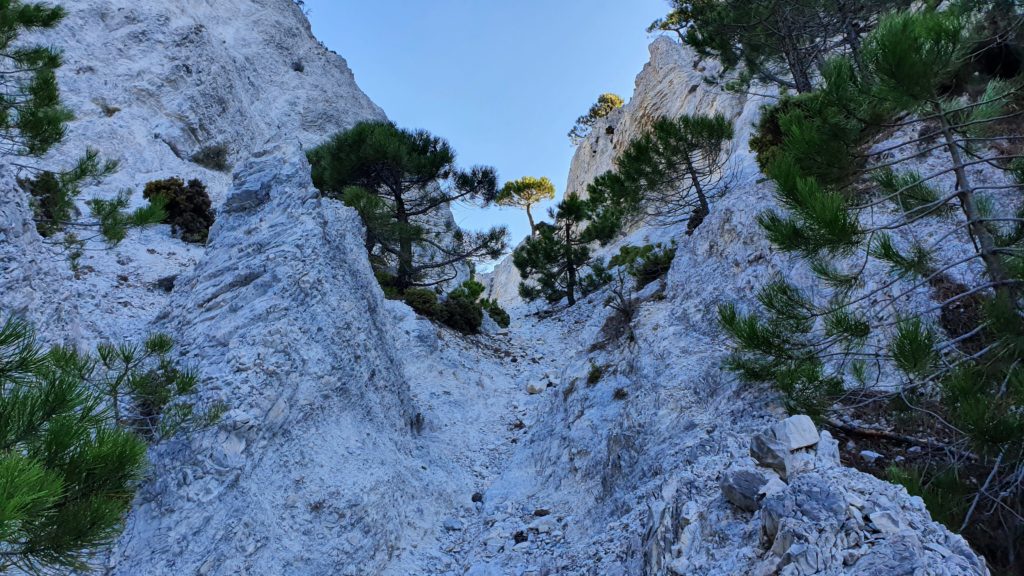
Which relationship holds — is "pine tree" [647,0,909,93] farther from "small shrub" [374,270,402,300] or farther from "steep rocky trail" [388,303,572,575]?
"small shrub" [374,270,402,300]

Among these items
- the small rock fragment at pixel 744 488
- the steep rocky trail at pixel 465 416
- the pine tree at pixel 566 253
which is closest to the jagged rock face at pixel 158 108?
the steep rocky trail at pixel 465 416

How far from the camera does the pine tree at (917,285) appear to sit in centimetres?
405

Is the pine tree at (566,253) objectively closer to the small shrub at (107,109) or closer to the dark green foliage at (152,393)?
the small shrub at (107,109)

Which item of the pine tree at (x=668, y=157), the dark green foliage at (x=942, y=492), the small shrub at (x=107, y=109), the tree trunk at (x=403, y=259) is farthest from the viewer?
the small shrub at (x=107, y=109)

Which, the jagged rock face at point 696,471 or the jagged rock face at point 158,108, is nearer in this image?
the jagged rock face at point 696,471

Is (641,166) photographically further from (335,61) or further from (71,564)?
(335,61)

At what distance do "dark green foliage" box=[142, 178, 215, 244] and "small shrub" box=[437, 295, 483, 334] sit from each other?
6.98m

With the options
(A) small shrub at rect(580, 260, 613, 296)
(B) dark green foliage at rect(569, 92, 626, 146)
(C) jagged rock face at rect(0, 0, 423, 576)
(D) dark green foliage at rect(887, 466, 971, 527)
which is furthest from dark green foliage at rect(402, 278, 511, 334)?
(B) dark green foliage at rect(569, 92, 626, 146)

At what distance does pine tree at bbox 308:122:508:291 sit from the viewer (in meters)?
17.2

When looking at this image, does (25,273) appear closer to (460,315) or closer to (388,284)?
(460,315)

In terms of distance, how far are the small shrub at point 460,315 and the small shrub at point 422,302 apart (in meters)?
0.24

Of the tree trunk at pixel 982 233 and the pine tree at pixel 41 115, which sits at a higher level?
the pine tree at pixel 41 115

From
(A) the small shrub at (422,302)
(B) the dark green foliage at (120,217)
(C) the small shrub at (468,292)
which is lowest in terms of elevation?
(A) the small shrub at (422,302)

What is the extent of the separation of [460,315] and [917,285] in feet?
43.6
